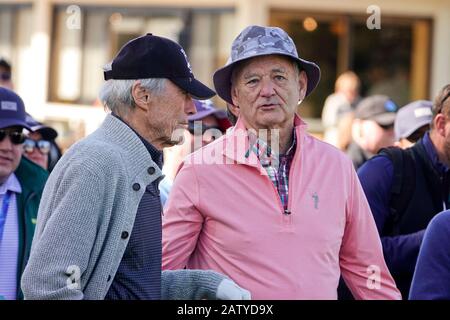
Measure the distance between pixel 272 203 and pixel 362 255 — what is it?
0.53 meters

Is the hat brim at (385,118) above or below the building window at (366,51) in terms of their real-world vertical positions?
below

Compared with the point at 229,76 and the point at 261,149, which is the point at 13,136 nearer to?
the point at 229,76

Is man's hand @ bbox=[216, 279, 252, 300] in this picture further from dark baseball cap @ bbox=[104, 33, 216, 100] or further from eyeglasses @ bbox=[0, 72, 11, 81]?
eyeglasses @ bbox=[0, 72, 11, 81]

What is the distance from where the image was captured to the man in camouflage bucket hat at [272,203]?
389cm

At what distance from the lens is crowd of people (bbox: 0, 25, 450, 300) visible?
11.1ft

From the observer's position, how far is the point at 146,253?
350cm

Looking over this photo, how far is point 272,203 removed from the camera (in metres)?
3.94

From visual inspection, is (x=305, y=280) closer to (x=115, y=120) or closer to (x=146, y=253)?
(x=146, y=253)

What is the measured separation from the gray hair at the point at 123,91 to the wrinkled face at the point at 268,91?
1.87 ft

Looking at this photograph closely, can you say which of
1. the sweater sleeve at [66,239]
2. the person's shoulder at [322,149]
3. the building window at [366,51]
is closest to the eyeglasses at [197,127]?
the person's shoulder at [322,149]

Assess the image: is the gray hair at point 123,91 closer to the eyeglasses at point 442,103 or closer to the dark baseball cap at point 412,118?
the eyeglasses at point 442,103
